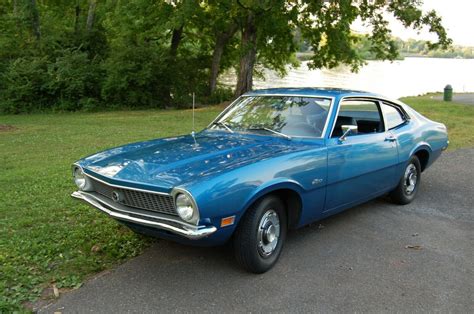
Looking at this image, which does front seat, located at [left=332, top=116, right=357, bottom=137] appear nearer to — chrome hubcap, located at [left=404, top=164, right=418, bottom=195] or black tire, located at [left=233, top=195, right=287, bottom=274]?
chrome hubcap, located at [left=404, top=164, right=418, bottom=195]

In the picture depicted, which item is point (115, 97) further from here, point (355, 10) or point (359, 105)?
point (359, 105)

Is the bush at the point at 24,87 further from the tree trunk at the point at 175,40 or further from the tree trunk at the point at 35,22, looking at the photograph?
the tree trunk at the point at 175,40

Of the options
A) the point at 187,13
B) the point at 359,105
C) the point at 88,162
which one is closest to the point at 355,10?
the point at 187,13

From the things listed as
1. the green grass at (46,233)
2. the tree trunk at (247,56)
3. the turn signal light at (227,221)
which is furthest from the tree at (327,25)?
the turn signal light at (227,221)

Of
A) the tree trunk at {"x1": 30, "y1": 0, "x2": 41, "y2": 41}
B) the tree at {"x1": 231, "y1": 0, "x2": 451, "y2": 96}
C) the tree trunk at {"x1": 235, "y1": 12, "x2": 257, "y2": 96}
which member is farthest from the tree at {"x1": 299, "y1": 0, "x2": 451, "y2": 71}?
the tree trunk at {"x1": 30, "y1": 0, "x2": 41, "y2": 41}

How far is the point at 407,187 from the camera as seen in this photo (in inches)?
234

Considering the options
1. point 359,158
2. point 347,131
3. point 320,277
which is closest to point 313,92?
point 347,131

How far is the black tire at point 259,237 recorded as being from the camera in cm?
372

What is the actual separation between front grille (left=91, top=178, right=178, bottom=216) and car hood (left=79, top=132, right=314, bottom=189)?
10cm

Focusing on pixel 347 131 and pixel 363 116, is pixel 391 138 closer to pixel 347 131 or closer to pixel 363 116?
pixel 363 116

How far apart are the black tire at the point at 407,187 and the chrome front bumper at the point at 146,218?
10.4ft

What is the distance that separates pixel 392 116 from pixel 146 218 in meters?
3.45

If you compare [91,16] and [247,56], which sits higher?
[91,16]

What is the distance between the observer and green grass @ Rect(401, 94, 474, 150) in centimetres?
1114
